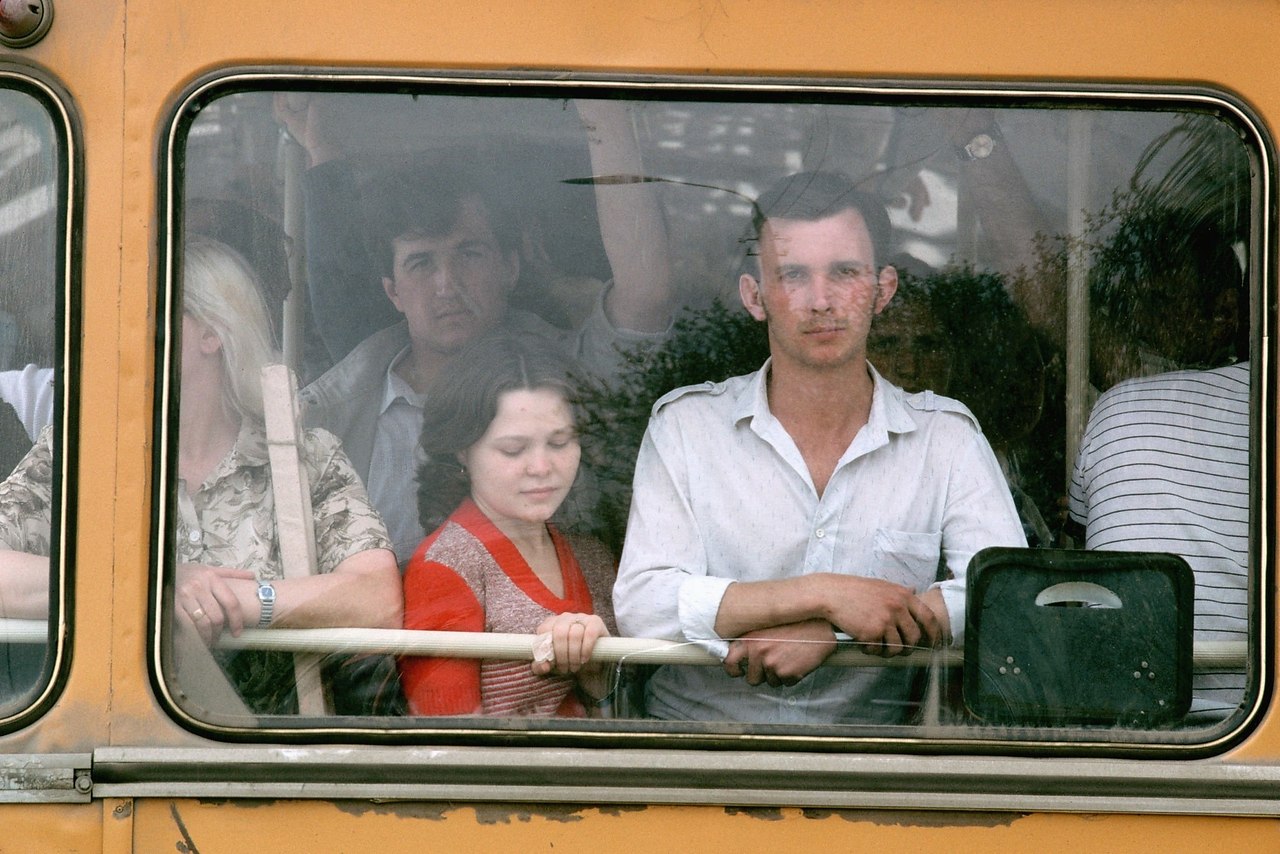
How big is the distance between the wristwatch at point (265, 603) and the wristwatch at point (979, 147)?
117 centimetres

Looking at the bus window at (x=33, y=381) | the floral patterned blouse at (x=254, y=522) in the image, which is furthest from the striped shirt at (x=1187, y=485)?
the bus window at (x=33, y=381)

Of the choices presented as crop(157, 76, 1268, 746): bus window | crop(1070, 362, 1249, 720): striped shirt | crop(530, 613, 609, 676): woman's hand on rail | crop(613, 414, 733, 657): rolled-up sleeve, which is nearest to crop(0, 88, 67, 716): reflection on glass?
crop(157, 76, 1268, 746): bus window

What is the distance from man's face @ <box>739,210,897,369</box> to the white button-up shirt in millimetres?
81

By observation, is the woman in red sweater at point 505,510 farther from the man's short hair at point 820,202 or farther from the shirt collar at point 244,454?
the man's short hair at point 820,202

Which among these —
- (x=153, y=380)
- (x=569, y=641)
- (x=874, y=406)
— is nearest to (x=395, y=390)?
(x=153, y=380)

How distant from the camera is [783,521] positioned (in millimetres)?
1976

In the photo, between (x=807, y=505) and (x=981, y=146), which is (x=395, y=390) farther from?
(x=981, y=146)

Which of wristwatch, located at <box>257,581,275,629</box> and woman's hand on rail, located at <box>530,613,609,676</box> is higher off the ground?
wristwatch, located at <box>257,581,275,629</box>

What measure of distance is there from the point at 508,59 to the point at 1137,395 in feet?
3.41

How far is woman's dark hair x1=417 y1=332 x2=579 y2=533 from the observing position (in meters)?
1.99

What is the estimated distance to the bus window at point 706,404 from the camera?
1899 millimetres

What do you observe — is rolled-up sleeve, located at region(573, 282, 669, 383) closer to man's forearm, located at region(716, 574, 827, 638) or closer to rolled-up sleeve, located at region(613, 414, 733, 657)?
rolled-up sleeve, located at region(613, 414, 733, 657)

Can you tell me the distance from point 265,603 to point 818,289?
0.91m

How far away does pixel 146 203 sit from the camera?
1858 millimetres
